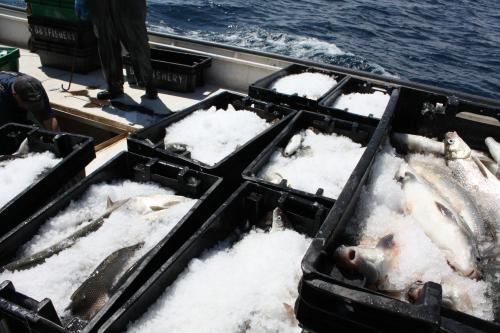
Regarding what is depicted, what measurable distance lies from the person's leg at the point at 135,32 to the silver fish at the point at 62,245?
2.90 meters

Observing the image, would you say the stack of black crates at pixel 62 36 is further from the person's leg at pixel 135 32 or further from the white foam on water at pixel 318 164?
the white foam on water at pixel 318 164

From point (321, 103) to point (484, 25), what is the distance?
15.4 m

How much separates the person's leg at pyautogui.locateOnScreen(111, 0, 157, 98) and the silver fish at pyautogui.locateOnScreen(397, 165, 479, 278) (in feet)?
11.6

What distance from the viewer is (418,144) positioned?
3121 millimetres

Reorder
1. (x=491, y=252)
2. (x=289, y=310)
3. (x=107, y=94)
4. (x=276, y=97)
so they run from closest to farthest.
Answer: (x=289, y=310)
(x=491, y=252)
(x=276, y=97)
(x=107, y=94)

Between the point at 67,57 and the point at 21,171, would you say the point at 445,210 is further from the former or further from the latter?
the point at 67,57

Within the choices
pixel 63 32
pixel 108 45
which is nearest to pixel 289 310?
pixel 108 45

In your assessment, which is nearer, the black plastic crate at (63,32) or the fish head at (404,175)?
the fish head at (404,175)

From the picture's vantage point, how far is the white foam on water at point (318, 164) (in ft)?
8.61

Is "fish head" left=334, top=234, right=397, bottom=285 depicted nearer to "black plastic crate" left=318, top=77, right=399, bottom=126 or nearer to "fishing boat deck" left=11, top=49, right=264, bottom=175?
"black plastic crate" left=318, top=77, right=399, bottom=126

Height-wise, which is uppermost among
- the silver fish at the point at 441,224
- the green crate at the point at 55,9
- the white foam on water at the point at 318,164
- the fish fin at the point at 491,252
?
the green crate at the point at 55,9

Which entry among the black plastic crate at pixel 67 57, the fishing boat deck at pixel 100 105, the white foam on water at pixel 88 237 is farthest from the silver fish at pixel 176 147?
the black plastic crate at pixel 67 57

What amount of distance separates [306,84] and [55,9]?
372 centimetres

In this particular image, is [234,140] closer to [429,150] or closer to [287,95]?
[287,95]
